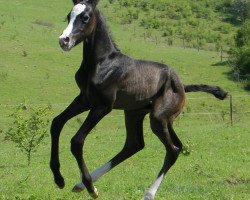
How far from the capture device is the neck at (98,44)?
5.95 m

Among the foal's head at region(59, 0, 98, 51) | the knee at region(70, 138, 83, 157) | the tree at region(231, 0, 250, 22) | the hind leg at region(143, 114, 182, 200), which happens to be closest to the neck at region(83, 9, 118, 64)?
the foal's head at region(59, 0, 98, 51)

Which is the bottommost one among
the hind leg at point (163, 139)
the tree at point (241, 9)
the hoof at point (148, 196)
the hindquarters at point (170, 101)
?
the tree at point (241, 9)

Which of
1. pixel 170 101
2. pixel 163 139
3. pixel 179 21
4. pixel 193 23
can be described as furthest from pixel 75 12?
pixel 193 23

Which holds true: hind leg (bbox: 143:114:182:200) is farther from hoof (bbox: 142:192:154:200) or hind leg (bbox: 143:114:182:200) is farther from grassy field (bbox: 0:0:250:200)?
grassy field (bbox: 0:0:250:200)

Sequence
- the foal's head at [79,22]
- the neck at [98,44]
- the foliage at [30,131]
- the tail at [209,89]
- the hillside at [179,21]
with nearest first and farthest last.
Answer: the foal's head at [79,22] < the neck at [98,44] < the tail at [209,89] < the foliage at [30,131] < the hillside at [179,21]

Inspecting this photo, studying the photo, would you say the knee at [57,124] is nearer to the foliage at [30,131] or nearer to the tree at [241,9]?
the foliage at [30,131]

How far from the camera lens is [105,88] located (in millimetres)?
5863

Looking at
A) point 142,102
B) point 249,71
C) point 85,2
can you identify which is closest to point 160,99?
point 142,102

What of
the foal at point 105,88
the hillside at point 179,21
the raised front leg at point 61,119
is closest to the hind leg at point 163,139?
the foal at point 105,88

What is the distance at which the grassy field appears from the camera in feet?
34.1

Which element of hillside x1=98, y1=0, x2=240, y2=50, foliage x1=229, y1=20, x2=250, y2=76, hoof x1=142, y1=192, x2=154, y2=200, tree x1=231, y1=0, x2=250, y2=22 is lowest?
tree x1=231, y1=0, x2=250, y2=22

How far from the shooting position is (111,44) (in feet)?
20.1

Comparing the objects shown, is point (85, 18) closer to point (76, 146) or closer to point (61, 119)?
point (61, 119)

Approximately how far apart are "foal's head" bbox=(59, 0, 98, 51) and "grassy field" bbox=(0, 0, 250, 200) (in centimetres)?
268
